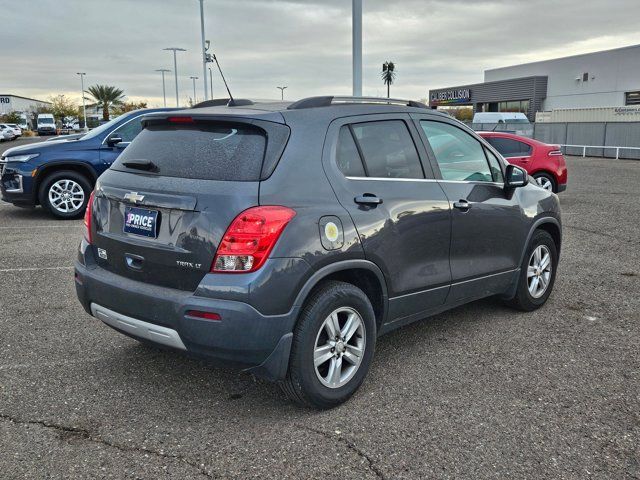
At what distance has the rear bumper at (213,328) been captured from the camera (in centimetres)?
303

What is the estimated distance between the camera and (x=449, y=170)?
168 inches

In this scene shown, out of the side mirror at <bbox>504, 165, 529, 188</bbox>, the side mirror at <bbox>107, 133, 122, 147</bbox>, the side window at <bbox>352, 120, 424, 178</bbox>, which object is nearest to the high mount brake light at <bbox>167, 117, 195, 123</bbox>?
the side window at <bbox>352, 120, 424, 178</bbox>

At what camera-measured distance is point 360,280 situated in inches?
144

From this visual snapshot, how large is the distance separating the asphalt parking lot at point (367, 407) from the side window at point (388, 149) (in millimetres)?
1321

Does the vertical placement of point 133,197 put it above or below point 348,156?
below

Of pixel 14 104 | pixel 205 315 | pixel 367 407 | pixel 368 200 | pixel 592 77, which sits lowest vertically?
pixel 367 407

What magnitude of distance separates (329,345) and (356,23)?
10.1 meters

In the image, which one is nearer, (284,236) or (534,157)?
(284,236)

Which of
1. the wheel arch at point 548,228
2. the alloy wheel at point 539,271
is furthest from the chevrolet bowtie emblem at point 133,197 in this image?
the alloy wheel at point 539,271

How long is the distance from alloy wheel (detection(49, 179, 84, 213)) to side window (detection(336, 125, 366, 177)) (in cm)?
756

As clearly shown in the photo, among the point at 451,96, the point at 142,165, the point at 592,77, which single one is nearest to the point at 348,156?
the point at 142,165

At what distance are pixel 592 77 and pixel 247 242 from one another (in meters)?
Result: 48.2

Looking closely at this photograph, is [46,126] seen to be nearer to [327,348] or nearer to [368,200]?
[368,200]

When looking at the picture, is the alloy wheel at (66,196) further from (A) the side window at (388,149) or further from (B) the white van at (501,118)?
(B) the white van at (501,118)
